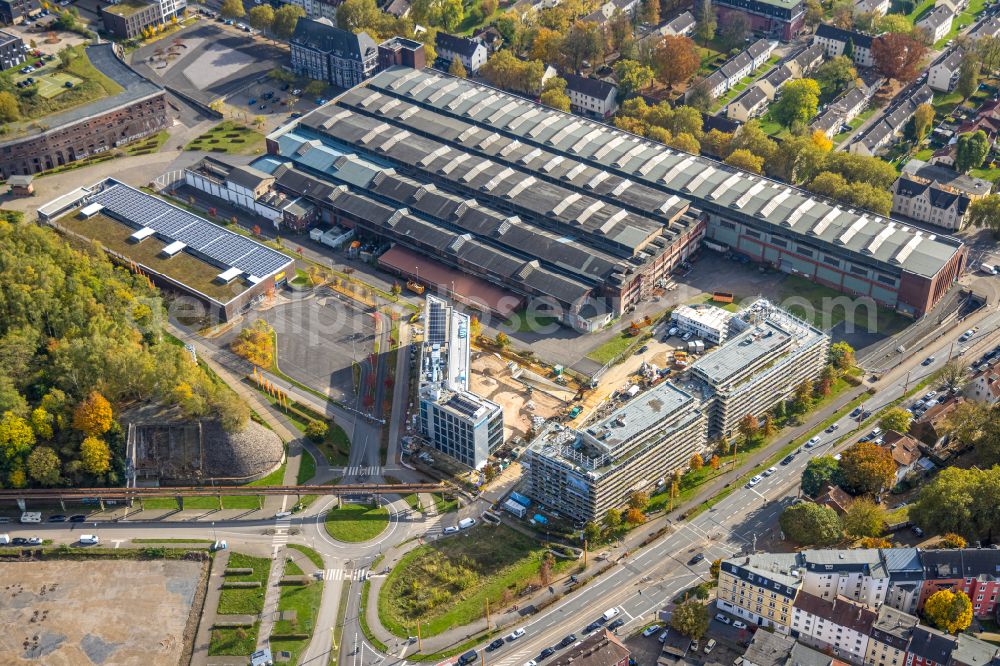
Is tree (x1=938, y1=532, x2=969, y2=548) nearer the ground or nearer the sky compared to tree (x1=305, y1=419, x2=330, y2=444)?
nearer the sky

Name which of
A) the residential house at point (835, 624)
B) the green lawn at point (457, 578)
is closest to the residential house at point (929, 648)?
the residential house at point (835, 624)

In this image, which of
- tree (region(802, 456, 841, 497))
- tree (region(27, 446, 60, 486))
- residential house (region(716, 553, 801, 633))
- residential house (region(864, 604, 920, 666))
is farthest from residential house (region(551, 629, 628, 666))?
tree (region(27, 446, 60, 486))

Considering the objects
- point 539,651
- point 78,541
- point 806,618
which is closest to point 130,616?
point 78,541

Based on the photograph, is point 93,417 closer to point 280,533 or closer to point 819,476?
point 280,533

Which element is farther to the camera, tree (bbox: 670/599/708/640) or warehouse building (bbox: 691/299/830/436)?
warehouse building (bbox: 691/299/830/436)

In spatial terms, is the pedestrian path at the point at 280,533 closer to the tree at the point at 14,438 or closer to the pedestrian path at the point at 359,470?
the pedestrian path at the point at 359,470

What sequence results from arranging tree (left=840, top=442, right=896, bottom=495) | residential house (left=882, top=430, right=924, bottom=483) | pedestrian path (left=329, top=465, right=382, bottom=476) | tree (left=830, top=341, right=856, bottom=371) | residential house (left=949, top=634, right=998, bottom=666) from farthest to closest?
tree (left=830, top=341, right=856, bottom=371), pedestrian path (left=329, top=465, right=382, bottom=476), residential house (left=882, top=430, right=924, bottom=483), tree (left=840, top=442, right=896, bottom=495), residential house (left=949, top=634, right=998, bottom=666)

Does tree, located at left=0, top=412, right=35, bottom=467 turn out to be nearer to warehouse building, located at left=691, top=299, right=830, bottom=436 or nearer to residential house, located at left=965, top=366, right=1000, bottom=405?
warehouse building, located at left=691, top=299, right=830, bottom=436
